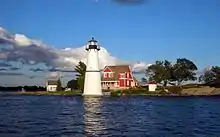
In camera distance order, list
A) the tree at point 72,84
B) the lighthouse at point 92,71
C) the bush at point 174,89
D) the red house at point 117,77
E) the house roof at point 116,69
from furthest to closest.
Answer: the tree at point 72,84, the house roof at point 116,69, the red house at point 117,77, the bush at point 174,89, the lighthouse at point 92,71

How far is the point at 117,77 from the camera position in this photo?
122375 millimetres

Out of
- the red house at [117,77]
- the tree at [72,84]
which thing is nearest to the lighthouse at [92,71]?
the red house at [117,77]

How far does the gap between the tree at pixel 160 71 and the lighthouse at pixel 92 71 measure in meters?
37.9

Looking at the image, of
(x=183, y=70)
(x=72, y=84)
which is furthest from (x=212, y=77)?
(x=72, y=84)

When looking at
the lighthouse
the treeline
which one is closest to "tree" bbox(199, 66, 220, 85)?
the treeline

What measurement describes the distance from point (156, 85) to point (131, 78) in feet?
28.1

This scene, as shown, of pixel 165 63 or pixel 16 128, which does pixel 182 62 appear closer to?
pixel 165 63

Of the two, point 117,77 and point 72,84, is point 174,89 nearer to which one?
point 117,77

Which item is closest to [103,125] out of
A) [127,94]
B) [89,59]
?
[89,59]

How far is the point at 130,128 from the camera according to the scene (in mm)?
28953

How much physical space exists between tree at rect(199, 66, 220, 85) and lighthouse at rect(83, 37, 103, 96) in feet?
169

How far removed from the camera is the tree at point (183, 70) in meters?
128

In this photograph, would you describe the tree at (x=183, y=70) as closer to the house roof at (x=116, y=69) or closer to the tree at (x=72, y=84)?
the house roof at (x=116, y=69)

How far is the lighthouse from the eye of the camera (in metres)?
92.6
